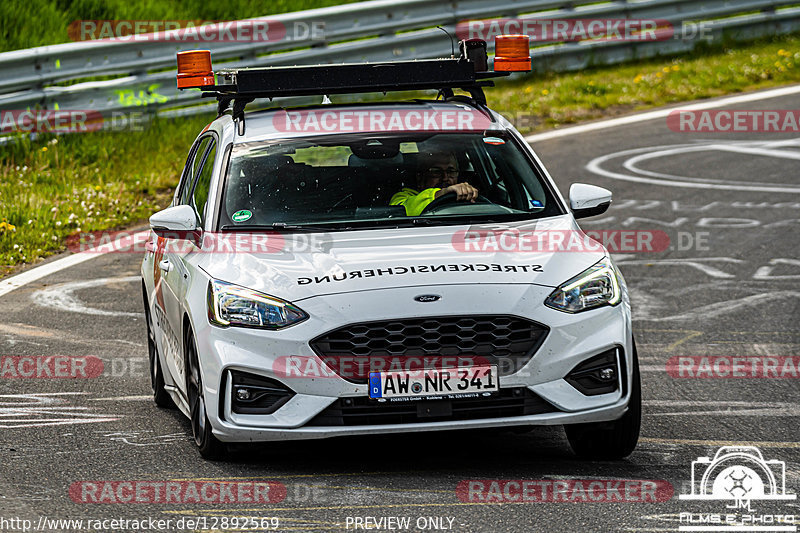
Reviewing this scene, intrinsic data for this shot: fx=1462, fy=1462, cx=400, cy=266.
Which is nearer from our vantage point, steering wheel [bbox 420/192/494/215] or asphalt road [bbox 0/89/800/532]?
asphalt road [bbox 0/89/800/532]

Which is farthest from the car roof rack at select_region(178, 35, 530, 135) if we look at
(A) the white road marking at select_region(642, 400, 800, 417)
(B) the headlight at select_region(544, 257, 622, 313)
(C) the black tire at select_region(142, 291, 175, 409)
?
(A) the white road marking at select_region(642, 400, 800, 417)

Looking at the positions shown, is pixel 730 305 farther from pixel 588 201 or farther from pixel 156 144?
pixel 156 144

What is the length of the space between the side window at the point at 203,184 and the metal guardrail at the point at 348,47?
24.2ft

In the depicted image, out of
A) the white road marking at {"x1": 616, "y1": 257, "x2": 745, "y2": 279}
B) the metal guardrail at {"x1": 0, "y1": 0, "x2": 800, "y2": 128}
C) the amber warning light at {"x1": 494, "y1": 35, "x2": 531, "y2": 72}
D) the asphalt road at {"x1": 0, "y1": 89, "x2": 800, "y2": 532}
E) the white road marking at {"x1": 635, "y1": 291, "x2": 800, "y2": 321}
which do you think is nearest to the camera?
the asphalt road at {"x1": 0, "y1": 89, "x2": 800, "y2": 532}

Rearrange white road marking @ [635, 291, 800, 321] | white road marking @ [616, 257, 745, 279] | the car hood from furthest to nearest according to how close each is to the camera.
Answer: white road marking @ [616, 257, 745, 279] < white road marking @ [635, 291, 800, 321] < the car hood

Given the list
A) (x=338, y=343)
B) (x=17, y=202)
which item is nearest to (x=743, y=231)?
(x=17, y=202)

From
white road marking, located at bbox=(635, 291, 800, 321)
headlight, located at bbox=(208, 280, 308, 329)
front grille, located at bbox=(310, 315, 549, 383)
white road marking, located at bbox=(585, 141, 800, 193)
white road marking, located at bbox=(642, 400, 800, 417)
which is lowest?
white road marking, located at bbox=(585, 141, 800, 193)

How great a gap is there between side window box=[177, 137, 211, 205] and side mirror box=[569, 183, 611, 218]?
2.17 meters

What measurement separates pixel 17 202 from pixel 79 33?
18.3ft

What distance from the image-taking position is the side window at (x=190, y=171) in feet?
27.5

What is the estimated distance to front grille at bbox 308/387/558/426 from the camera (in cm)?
621

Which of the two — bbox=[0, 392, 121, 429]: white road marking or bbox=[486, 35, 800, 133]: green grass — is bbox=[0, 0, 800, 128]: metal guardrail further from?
bbox=[0, 392, 121, 429]: white road marking

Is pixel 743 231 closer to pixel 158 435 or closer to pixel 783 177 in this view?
pixel 783 177

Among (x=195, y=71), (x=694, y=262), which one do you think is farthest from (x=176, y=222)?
(x=694, y=262)
